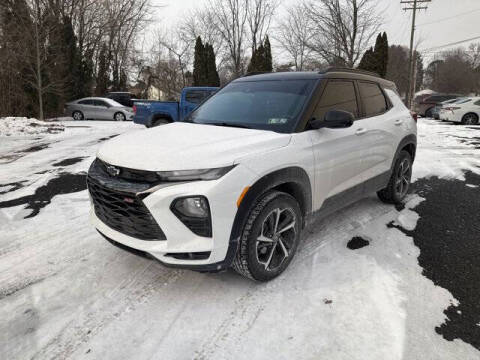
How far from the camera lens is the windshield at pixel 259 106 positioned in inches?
119

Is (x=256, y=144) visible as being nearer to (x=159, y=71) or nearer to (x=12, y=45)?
(x=12, y=45)

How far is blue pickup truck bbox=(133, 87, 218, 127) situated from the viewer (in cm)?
1169

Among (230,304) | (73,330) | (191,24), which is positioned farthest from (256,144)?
(191,24)

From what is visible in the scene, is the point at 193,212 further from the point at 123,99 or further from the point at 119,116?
the point at 123,99

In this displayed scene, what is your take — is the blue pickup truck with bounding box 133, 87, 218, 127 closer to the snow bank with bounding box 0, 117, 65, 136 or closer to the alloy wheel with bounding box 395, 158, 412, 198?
the snow bank with bounding box 0, 117, 65, 136

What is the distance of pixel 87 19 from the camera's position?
92.3 feet

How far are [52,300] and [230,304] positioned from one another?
4.54 feet

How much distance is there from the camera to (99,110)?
62.1ft

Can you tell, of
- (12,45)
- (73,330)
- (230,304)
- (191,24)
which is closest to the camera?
(73,330)

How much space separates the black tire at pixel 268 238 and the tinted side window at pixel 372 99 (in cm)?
179

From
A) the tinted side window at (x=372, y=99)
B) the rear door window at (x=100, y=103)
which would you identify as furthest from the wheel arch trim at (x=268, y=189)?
the rear door window at (x=100, y=103)

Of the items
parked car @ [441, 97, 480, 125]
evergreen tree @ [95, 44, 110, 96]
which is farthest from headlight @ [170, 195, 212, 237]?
evergreen tree @ [95, 44, 110, 96]

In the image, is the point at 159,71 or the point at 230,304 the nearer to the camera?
the point at 230,304

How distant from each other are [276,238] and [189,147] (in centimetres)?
104
